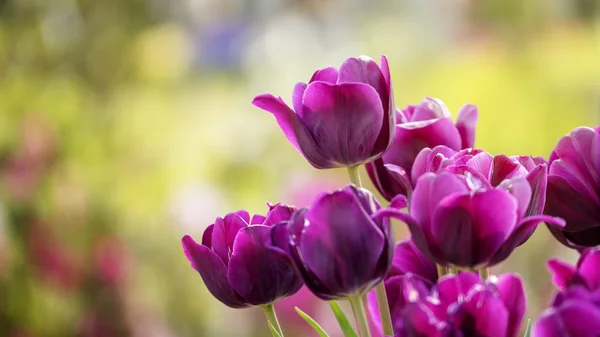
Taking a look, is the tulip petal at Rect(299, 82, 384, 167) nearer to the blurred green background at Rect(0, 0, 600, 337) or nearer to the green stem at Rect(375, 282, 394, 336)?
the green stem at Rect(375, 282, 394, 336)

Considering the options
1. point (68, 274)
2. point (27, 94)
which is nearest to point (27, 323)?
point (68, 274)

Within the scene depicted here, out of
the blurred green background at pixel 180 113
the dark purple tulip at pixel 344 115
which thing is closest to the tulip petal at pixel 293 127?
the dark purple tulip at pixel 344 115

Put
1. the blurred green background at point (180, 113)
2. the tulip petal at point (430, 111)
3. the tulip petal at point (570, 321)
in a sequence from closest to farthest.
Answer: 1. the tulip petal at point (570, 321)
2. the tulip petal at point (430, 111)
3. the blurred green background at point (180, 113)

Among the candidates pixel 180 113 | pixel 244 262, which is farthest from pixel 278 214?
pixel 180 113

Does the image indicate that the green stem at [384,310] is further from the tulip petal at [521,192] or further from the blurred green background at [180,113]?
the blurred green background at [180,113]

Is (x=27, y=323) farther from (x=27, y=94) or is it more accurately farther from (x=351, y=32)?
(x=351, y=32)

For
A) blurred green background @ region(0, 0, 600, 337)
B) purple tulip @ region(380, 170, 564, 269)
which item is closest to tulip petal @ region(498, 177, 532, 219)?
purple tulip @ region(380, 170, 564, 269)
